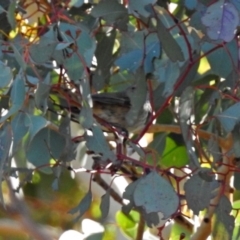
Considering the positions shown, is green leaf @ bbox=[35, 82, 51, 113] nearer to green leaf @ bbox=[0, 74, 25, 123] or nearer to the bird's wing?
green leaf @ bbox=[0, 74, 25, 123]

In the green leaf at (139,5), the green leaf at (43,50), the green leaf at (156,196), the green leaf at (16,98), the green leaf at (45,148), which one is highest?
the green leaf at (139,5)

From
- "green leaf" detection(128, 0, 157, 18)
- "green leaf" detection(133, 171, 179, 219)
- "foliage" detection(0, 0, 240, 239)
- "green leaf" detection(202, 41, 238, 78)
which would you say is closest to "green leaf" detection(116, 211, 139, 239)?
"foliage" detection(0, 0, 240, 239)

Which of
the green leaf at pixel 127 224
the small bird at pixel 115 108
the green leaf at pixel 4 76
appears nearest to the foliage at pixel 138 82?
the green leaf at pixel 4 76

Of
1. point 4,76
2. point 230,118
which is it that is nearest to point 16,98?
point 4,76

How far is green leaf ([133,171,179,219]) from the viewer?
78 centimetres

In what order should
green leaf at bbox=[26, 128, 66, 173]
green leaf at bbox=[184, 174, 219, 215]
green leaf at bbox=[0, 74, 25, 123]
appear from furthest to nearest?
green leaf at bbox=[26, 128, 66, 173] < green leaf at bbox=[184, 174, 219, 215] < green leaf at bbox=[0, 74, 25, 123]

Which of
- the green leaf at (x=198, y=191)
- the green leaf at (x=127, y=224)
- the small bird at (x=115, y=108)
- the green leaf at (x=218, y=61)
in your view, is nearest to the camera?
the green leaf at (x=198, y=191)

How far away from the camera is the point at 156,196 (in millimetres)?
791

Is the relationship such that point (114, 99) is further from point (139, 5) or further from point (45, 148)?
point (139, 5)

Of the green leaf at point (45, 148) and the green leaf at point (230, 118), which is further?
the green leaf at point (45, 148)

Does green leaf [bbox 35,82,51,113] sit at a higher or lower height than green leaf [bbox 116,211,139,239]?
higher

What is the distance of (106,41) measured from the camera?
108 centimetres

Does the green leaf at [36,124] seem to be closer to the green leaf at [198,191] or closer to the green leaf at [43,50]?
the green leaf at [43,50]

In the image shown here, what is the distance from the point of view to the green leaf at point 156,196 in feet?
2.56
